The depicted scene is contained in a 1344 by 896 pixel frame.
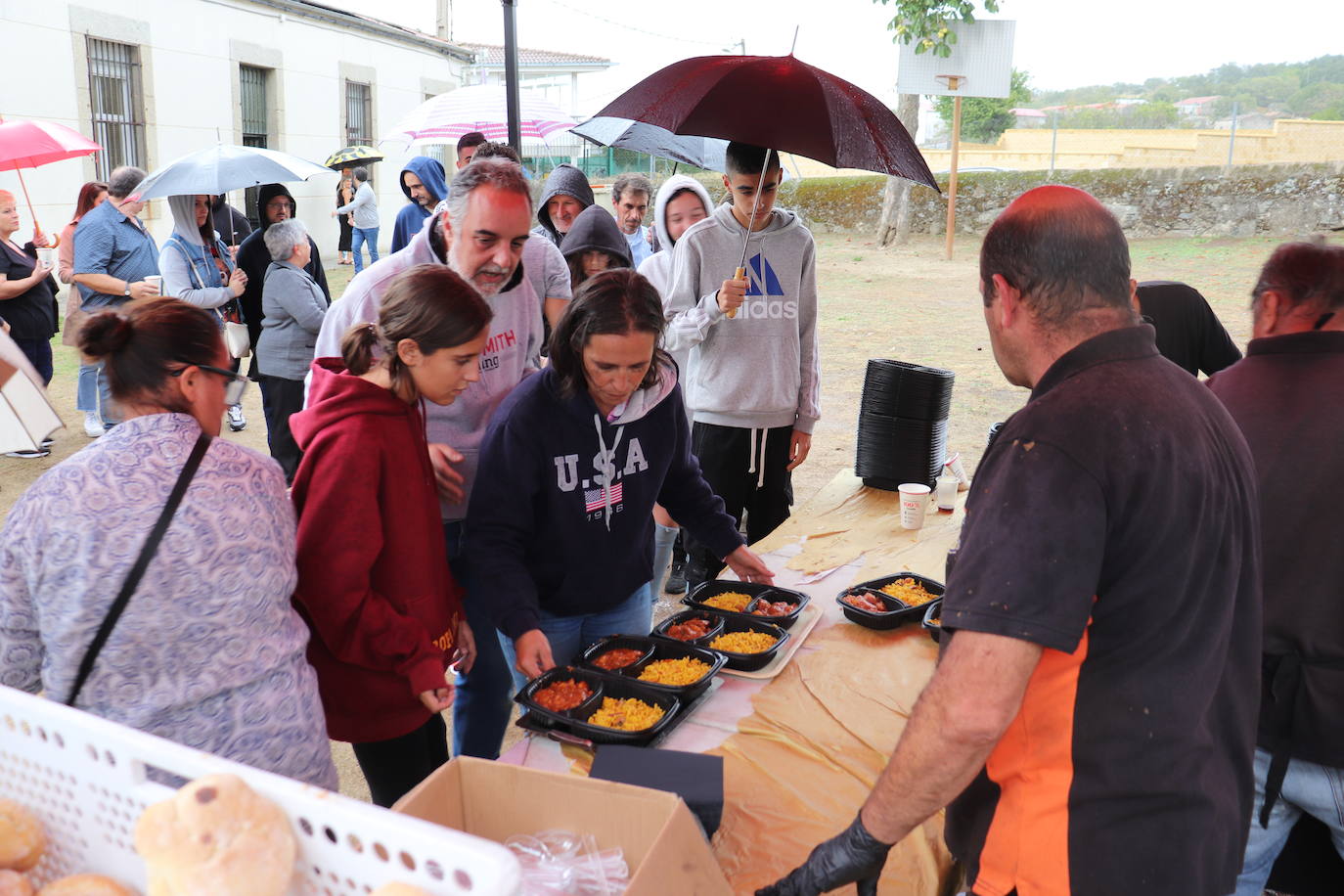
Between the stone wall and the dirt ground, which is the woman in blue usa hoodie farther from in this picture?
the stone wall

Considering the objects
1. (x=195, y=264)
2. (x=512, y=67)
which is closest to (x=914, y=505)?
(x=512, y=67)

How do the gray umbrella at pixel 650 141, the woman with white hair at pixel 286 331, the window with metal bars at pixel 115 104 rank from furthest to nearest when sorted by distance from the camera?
the window with metal bars at pixel 115 104
the woman with white hair at pixel 286 331
the gray umbrella at pixel 650 141

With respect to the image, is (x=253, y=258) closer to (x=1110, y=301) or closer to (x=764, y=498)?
(x=764, y=498)

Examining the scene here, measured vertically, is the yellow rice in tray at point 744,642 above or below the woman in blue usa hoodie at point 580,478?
below

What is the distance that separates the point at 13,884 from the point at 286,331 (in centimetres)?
429

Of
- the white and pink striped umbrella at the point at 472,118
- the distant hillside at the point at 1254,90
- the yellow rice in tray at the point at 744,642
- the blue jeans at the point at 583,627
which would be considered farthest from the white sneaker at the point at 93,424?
the distant hillside at the point at 1254,90

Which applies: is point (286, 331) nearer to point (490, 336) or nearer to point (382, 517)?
point (490, 336)

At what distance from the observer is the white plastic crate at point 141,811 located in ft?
2.31

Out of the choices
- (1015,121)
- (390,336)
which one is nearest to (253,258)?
(390,336)

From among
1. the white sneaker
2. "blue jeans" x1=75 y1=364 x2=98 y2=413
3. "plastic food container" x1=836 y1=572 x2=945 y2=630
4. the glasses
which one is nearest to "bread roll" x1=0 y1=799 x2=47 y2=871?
the glasses

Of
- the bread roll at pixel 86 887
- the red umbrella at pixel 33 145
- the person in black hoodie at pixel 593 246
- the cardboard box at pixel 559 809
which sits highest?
the red umbrella at pixel 33 145

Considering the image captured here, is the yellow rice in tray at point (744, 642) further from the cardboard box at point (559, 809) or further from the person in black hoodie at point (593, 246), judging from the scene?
the person in black hoodie at point (593, 246)

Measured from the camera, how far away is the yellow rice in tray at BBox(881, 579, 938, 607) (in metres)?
2.51

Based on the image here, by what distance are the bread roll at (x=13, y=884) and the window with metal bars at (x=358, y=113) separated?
15.9 m
